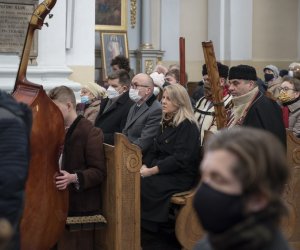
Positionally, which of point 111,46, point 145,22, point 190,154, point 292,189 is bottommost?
point 292,189

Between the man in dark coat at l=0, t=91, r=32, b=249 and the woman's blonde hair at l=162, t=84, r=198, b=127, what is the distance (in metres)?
2.99

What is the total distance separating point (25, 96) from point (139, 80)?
2.21 m

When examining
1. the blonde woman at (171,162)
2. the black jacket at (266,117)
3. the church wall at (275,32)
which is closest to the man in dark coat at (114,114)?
the blonde woman at (171,162)

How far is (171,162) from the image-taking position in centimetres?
604

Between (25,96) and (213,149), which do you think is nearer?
(213,149)

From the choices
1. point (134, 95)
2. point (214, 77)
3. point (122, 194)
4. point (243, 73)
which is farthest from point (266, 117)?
point (134, 95)

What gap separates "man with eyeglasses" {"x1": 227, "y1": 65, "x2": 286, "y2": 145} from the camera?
5.45 metres

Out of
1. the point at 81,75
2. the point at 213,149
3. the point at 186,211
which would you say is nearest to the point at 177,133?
the point at 186,211

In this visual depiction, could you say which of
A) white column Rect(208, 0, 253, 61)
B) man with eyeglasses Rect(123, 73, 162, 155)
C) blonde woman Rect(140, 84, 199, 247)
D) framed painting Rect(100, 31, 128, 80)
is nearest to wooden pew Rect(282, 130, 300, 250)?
blonde woman Rect(140, 84, 199, 247)

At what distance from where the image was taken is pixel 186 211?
5.84 metres

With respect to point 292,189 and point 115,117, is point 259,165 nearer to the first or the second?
point 292,189

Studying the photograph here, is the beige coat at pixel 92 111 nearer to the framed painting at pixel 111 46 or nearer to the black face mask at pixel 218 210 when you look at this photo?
the black face mask at pixel 218 210

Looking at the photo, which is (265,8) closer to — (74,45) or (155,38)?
(155,38)

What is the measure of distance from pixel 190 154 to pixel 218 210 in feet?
13.9
